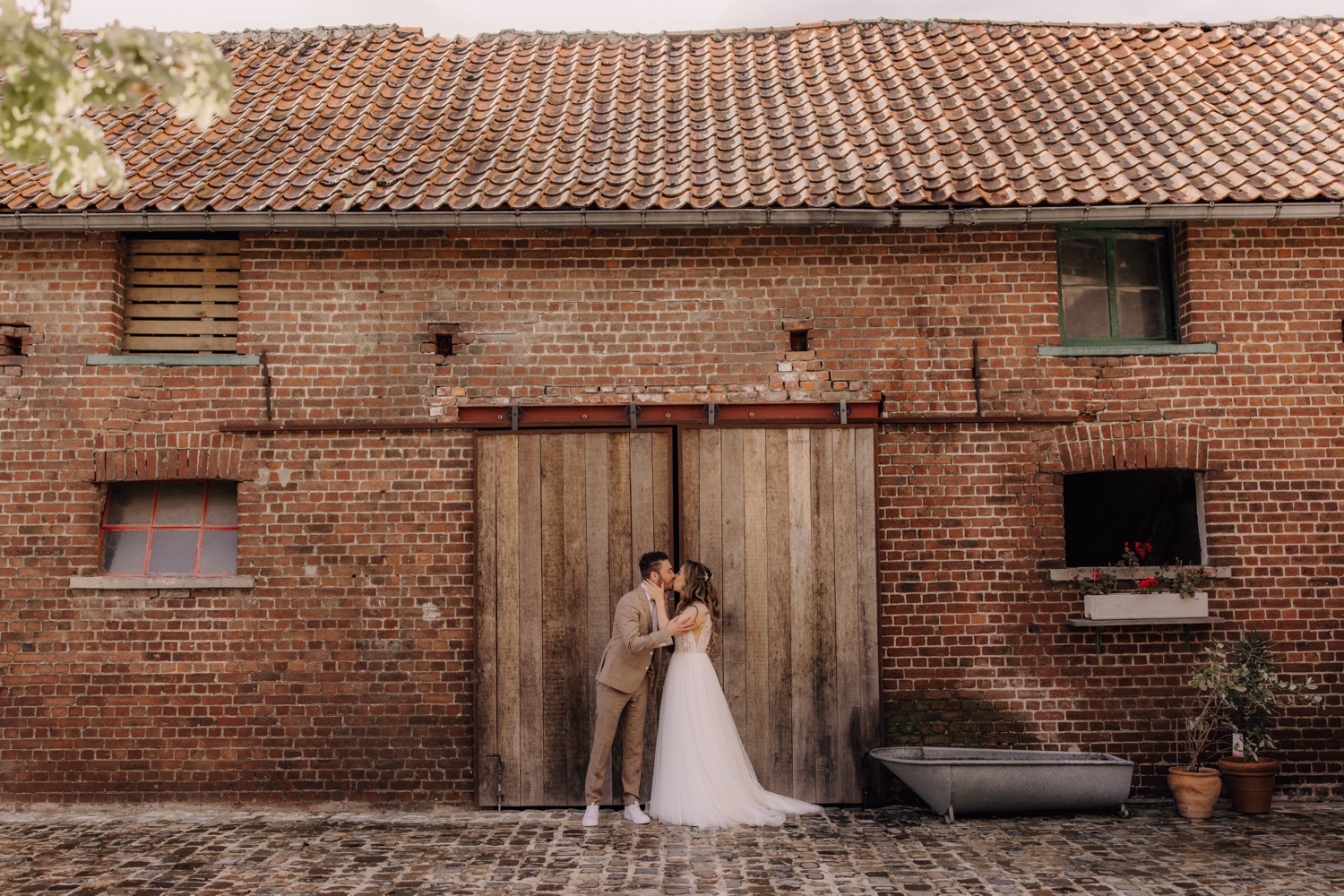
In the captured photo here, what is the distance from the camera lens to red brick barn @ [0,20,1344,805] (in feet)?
23.9

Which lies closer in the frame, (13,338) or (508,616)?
(508,616)

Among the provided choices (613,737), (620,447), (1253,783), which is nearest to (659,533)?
(620,447)

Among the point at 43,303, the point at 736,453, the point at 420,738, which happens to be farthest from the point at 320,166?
the point at 420,738

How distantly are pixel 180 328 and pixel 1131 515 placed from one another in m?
7.75

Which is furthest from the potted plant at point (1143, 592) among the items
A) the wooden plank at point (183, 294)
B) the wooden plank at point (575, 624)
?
the wooden plank at point (183, 294)

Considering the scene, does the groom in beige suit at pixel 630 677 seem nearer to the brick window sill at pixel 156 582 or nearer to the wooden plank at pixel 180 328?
the brick window sill at pixel 156 582

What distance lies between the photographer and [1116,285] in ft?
25.8

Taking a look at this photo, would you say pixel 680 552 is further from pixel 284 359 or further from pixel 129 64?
pixel 129 64

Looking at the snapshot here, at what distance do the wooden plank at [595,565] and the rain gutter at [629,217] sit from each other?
1635 mm

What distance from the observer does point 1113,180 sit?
7406mm

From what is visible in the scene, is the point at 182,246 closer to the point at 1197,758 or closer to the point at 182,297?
the point at 182,297

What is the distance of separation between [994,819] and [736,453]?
3089 millimetres

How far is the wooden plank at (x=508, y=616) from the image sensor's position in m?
7.23

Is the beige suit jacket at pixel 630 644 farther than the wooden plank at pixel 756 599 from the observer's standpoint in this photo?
No
